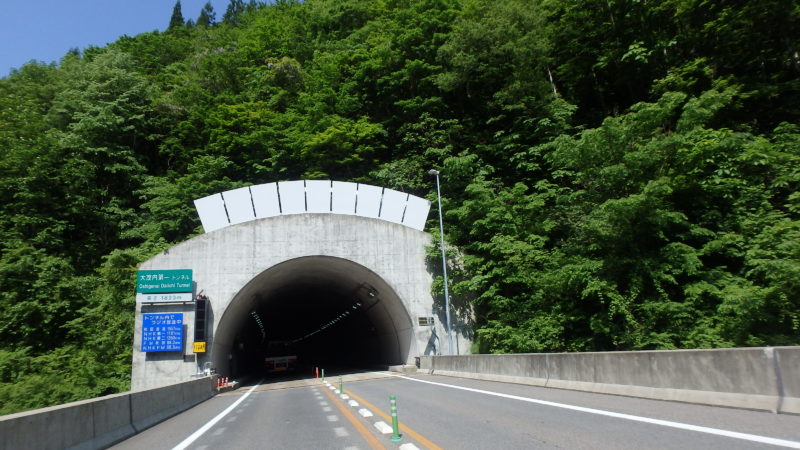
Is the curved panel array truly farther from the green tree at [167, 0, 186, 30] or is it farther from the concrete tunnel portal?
the green tree at [167, 0, 186, 30]

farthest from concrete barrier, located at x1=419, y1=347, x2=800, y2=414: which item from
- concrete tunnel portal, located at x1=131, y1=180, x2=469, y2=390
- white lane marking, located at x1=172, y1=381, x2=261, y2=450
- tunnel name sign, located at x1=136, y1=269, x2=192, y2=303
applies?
tunnel name sign, located at x1=136, y1=269, x2=192, y2=303

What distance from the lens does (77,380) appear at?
25484 millimetres

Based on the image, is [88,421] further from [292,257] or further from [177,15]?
[177,15]

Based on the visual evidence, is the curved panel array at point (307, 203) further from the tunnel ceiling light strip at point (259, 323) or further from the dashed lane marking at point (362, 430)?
the dashed lane marking at point (362, 430)

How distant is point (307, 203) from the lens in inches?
1159

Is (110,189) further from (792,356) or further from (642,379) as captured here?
(792,356)

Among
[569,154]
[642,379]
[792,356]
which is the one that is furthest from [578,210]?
[792,356]

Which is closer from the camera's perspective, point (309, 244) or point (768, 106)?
point (768, 106)

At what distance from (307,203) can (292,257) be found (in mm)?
3698

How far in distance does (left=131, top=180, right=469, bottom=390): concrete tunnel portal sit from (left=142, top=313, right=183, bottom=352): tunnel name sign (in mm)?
184

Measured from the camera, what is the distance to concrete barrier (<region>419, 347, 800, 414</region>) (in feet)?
21.9

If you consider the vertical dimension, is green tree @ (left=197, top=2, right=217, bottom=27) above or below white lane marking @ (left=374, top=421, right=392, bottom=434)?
above

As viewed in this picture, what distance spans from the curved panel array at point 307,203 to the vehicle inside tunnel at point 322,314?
3.41 meters

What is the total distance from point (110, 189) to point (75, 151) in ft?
12.4
